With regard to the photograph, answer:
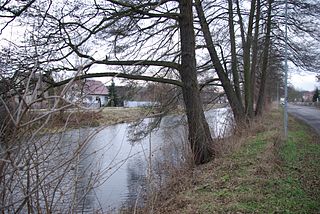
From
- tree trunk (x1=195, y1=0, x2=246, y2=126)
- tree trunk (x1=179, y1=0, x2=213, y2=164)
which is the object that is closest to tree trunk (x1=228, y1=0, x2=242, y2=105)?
tree trunk (x1=195, y1=0, x2=246, y2=126)

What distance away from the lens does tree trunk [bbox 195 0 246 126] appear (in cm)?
1540

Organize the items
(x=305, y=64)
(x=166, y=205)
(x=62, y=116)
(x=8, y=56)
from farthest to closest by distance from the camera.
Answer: (x=305, y=64), (x=166, y=205), (x=8, y=56), (x=62, y=116)

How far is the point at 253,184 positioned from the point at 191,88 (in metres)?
3.90

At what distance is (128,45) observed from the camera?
12.0 meters

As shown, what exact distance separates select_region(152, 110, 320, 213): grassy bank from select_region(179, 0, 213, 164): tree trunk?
0.66 metres

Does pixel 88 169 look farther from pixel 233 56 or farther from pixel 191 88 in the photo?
pixel 233 56

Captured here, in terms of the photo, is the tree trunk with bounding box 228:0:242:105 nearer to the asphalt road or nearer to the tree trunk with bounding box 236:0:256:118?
the tree trunk with bounding box 236:0:256:118

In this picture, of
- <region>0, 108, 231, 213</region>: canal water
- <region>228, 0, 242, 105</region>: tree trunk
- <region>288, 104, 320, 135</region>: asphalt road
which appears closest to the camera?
<region>0, 108, 231, 213</region>: canal water

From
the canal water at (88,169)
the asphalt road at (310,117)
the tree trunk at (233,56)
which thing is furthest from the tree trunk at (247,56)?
the asphalt road at (310,117)

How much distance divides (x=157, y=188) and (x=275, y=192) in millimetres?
2987

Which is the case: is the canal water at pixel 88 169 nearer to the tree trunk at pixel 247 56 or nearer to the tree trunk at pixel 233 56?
the tree trunk at pixel 247 56

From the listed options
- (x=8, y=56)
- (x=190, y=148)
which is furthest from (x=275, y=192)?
(x=8, y=56)

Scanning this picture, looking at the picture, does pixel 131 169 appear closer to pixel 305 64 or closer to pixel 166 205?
pixel 166 205

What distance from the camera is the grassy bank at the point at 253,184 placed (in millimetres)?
6793
